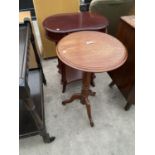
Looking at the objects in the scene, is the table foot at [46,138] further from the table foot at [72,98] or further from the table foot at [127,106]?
the table foot at [127,106]

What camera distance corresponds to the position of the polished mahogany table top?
160cm

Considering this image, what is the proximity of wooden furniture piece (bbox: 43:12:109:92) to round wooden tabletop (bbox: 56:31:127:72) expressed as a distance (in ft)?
0.45

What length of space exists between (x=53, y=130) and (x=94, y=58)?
827mm

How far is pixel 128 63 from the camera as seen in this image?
1614mm

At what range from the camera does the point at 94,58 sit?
123 cm

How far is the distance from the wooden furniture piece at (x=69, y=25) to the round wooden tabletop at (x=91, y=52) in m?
0.14

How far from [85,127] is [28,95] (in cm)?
80

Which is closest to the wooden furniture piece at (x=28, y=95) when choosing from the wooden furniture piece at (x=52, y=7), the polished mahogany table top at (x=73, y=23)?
the polished mahogany table top at (x=73, y=23)

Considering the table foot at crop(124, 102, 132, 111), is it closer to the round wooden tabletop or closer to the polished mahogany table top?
the round wooden tabletop

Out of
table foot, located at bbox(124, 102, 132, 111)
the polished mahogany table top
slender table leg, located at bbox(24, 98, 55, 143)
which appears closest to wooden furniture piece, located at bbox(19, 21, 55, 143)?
slender table leg, located at bbox(24, 98, 55, 143)
